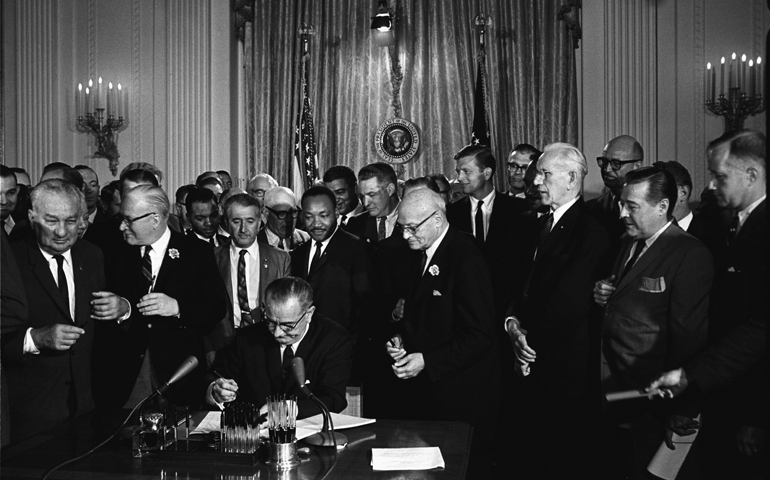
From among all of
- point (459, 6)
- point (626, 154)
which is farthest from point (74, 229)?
point (459, 6)

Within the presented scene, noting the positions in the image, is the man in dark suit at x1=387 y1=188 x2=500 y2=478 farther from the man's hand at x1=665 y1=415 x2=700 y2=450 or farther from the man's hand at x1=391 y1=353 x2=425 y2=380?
the man's hand at x1=665 y1=415 x2=700 y2=450

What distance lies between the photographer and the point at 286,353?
341 cm

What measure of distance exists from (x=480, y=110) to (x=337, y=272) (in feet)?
A: 15.8

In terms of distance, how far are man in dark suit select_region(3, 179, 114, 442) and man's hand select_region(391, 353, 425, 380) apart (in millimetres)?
1410

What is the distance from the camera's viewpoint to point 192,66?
29.8ft

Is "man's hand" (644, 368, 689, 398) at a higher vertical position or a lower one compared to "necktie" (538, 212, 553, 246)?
lower

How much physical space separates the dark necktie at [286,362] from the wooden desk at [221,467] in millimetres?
481

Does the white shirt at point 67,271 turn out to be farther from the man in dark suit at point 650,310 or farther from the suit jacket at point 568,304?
the man in dark suit at point 650,310

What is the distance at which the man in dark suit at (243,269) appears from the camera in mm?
4578

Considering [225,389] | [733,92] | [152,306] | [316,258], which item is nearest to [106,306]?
[152,306]

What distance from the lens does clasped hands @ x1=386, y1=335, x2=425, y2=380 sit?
11.9ft

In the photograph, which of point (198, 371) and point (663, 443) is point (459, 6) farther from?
point (663, 443)

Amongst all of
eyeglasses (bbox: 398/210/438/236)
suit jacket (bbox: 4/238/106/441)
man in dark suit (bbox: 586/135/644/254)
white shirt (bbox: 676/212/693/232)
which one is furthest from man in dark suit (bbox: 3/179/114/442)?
white shirt (bbox: 676/212/693/232)

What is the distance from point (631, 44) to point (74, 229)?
238 inches
